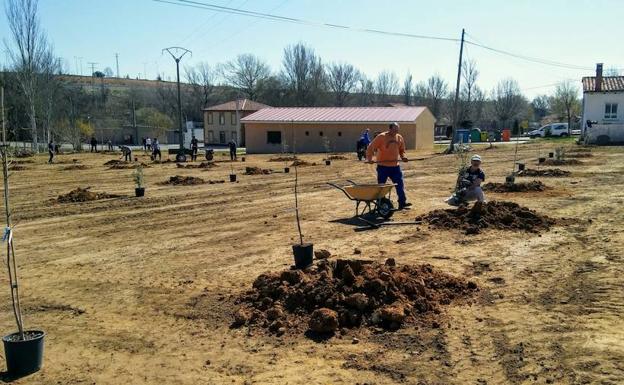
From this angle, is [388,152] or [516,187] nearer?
[388,152]

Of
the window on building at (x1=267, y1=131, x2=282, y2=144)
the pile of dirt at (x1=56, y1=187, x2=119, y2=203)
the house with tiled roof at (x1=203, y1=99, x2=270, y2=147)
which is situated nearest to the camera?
the pile of dirt at (x1=56, y1=187, x2=119, y2=203)

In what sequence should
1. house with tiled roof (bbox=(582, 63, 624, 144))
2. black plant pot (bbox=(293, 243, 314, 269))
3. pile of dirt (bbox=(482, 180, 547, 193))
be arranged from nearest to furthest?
1. black plant pot (bbox=(293, 243, 314, 269))
2. pile of dirt (bbox=(482, 180, 547, 193))
3. house with tiled roof (bbox=(582, 63, 624, 144))

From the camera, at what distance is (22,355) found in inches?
181

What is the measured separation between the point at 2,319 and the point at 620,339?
250 inches

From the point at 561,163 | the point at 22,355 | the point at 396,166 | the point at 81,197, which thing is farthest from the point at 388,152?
the point at 561,163

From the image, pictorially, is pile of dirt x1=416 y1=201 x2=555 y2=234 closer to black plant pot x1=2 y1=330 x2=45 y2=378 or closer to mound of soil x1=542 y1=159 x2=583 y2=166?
black plant pot x1=2 y1=330 x2=45 y2=378

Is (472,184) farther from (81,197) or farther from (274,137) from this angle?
(274,137)

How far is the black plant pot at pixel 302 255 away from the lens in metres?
6.81

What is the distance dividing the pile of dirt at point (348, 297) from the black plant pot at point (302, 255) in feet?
1.65

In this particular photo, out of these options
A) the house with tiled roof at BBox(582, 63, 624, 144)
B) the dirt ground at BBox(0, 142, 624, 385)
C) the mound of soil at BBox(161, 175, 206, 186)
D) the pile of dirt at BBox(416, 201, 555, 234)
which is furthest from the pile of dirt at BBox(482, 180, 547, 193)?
the house with tiled roof at BBox(582, 63, 624, 144)

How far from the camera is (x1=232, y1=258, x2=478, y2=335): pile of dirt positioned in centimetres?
527

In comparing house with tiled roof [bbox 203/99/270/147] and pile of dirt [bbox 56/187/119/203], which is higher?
house with tiled roof [bbox 203/99/270/147]

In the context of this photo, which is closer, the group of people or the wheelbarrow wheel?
the wheelbarrow wheel

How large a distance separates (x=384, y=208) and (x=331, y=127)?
37.3 metres
